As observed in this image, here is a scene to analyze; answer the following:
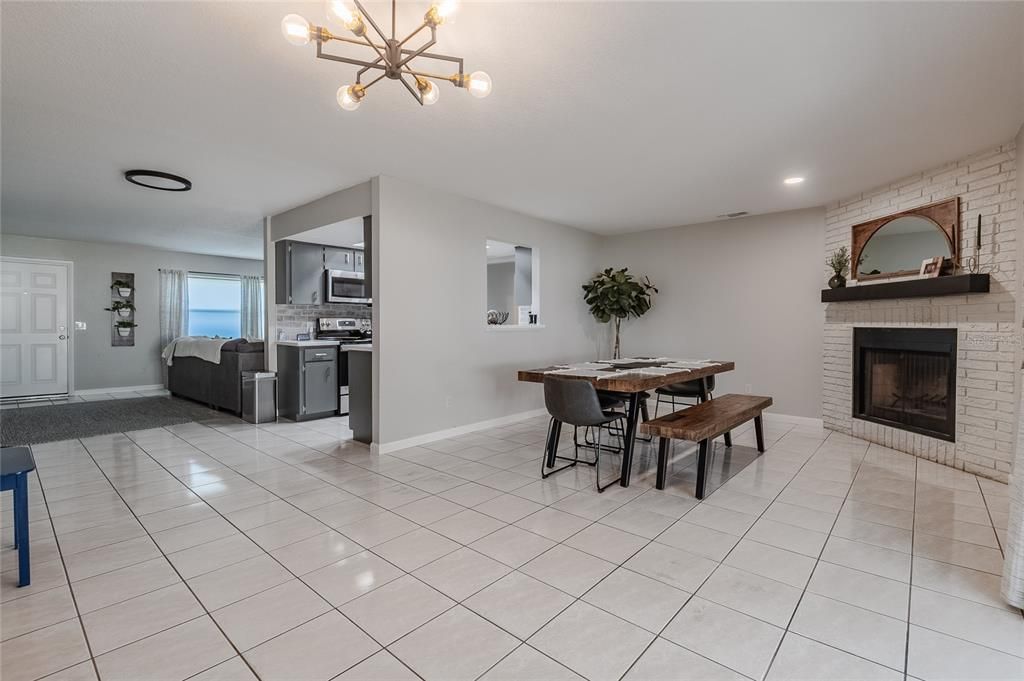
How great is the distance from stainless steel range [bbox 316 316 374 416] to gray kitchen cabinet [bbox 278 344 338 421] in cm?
7

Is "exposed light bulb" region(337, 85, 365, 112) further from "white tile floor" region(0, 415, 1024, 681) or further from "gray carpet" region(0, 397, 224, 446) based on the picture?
"gray carpet" region(0, 397, 224, 446)

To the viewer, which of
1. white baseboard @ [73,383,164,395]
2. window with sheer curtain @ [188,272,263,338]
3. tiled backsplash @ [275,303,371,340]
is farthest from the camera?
window with sheer curtain @ [188,272,263,338]

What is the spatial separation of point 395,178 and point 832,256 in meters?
4.40

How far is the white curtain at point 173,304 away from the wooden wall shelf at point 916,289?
9.09 metres

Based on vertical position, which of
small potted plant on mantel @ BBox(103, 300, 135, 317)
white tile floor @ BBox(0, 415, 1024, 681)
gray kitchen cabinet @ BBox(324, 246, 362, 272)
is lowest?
white tile floor @ BBox(0, 415, 1024, 681)

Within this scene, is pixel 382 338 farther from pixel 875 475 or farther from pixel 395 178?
pixel 875 475

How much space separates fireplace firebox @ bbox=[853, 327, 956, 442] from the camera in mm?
3750

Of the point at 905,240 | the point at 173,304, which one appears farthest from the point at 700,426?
the point at 173,304

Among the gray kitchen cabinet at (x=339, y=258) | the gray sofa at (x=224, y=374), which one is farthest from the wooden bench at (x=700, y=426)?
the gray sofa at (x=224, y=374)

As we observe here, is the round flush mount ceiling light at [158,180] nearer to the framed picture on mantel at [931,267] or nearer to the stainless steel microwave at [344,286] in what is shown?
the stainless steel microwave at [344,286]

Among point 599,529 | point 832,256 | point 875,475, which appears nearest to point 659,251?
point 832,256

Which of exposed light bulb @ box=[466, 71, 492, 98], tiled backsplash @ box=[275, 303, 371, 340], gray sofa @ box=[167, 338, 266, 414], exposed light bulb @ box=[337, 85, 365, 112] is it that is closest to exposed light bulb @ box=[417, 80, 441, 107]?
exposed light bulb @ box=[466, 71, 492, 98]

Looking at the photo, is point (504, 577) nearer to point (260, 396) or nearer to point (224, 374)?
point (260, 396)

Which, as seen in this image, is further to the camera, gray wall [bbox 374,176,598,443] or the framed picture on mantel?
gray wall [bbox 374,176,598,443]
